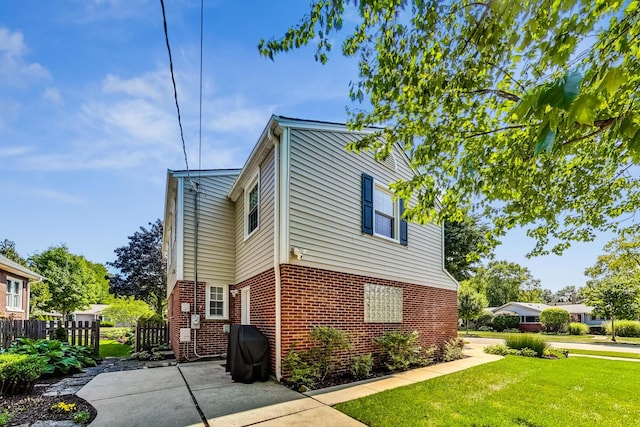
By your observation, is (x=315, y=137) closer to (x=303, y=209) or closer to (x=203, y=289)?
(x=303, y=209)

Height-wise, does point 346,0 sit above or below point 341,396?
above

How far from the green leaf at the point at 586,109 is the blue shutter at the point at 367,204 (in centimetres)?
707

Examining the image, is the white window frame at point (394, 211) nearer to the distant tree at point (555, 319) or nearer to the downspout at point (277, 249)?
the downspout at point (277, 249)

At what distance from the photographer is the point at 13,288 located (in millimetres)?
18625

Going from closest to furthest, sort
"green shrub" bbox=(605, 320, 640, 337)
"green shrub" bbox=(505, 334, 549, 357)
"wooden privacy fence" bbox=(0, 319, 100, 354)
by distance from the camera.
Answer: "wooden privacy fence" bbox=(0, 319, 100, 354) < "green shrub" bbox=(505, 334, 549, 357) < "green shrub" bbox=(605, 320, 640, 337)

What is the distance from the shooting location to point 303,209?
743cm

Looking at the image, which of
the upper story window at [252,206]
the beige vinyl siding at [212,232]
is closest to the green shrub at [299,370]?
the upper story window at [252,206]

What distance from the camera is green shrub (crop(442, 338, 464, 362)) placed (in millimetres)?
10559

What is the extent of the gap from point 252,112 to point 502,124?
5.53m

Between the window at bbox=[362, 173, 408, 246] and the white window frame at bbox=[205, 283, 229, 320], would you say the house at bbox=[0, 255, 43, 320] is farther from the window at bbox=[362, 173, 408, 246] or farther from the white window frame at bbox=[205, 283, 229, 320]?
the window at bbox=[362, 173, 408, 246]

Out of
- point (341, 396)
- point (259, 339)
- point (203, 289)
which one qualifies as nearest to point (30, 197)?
point (203, 289)

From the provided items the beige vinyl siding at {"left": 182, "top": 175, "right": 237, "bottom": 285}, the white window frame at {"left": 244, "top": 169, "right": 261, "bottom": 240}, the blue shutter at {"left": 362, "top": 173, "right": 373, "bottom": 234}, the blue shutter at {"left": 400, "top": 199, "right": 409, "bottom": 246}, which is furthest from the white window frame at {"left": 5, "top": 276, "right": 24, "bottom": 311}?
the blue shutter at {"left": 400, "top": 199, "right": 409, "bottom": 246}

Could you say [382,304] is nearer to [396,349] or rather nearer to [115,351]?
[396,349]

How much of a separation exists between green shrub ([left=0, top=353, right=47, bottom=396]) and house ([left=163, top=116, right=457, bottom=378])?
375 cm
